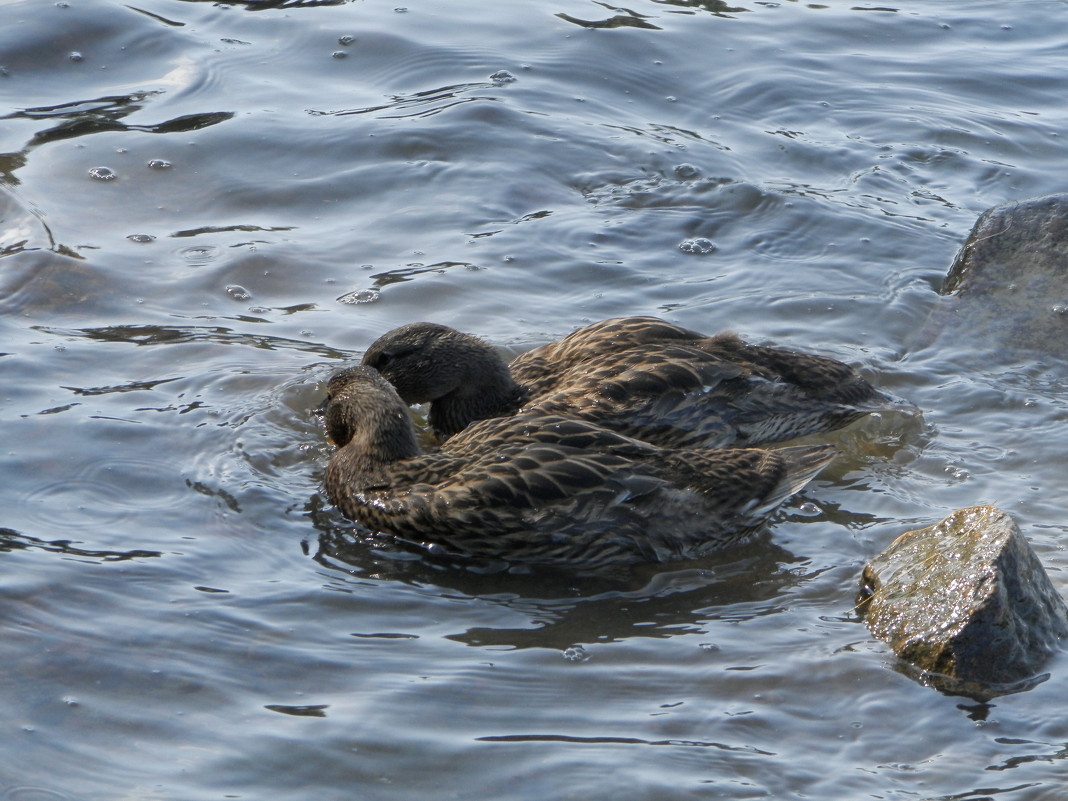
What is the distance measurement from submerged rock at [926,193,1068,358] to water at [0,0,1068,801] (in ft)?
0.88

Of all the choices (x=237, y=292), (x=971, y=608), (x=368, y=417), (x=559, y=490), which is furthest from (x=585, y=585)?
(x=237, y=292)

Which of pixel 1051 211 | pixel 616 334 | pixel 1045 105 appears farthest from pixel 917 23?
pixel 616 334

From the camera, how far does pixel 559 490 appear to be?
6.95 metres

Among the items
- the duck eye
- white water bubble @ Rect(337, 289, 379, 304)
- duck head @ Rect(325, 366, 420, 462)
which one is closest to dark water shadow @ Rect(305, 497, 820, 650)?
duck head @ Rect(325, 366, 420, 462)

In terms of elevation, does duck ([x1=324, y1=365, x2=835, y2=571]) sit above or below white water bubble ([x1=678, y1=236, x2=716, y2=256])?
below

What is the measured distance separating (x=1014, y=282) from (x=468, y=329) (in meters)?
3.83

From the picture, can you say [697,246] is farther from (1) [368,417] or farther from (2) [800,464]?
(1) [368,417]

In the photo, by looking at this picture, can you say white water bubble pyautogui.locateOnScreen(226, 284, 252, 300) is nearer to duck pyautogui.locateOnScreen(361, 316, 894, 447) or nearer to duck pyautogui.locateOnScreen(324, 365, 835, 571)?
duck pyautogui.locateOnScreen(361, 316, 894, 447)

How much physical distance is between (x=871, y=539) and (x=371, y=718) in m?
2.90

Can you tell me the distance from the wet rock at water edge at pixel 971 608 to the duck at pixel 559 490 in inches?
36.3

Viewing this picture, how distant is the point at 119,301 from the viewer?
921 centimetres

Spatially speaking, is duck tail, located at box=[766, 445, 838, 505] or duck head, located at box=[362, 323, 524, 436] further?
duck head, located at box=[362, 323, 524, 436]

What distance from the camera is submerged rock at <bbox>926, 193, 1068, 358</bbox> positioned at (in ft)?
31.3

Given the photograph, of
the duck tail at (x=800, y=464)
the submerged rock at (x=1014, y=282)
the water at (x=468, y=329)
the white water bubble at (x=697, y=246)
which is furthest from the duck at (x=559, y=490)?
the white water bubble at (x=697, y=246)
